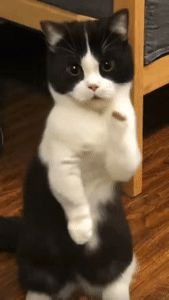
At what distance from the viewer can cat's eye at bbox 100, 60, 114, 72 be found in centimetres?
96

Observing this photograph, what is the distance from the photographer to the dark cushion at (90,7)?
1447 mm

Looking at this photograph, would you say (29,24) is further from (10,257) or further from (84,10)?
(10,257)

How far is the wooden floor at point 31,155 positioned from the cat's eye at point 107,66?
0.50 metres

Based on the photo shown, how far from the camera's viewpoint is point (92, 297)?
46.9 inches

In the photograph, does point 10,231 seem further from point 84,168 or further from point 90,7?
point 90,7

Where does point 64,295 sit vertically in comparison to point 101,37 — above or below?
below

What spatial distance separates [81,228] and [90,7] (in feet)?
2.17

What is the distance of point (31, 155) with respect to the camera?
1.72 metres

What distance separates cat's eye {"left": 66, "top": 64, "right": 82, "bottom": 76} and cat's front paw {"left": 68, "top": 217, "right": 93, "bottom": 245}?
0.75 ft

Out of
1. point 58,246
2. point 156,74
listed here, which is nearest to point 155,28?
point 156,74

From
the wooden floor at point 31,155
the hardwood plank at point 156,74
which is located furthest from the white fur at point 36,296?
the hardwood plank at point 156,74

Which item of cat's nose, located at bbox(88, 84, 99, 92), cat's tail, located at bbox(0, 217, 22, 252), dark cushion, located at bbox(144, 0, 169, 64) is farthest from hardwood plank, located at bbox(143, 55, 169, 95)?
cat's nose, located at bbox(88, 84, 99, 92)

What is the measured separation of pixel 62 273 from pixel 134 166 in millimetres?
240

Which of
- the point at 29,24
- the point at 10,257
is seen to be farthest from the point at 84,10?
the point at 10,257
